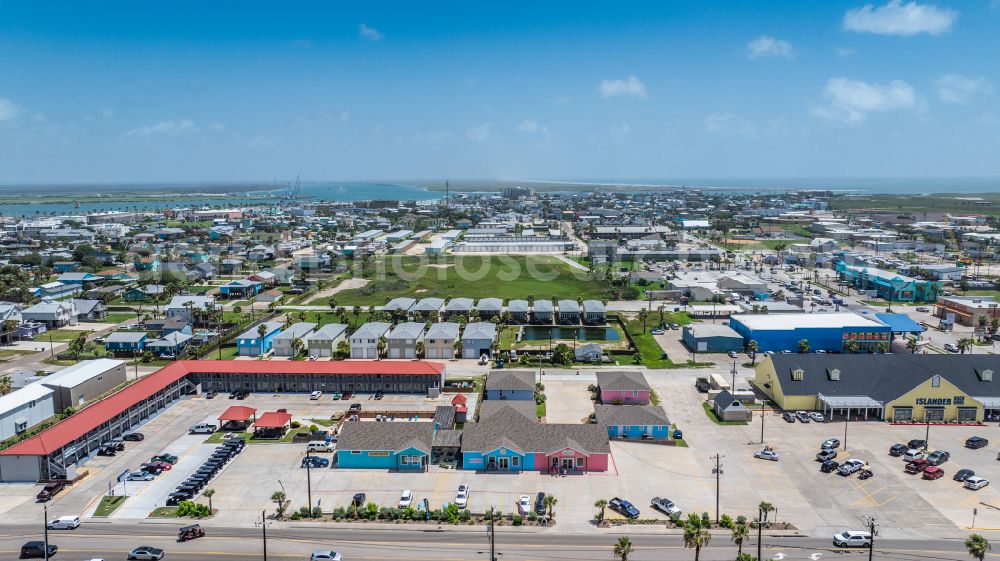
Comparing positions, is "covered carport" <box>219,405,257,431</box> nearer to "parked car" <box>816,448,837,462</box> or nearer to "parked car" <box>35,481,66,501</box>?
"parked car" <box>35,481,66,501</box>

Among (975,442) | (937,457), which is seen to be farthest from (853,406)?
(937,457)

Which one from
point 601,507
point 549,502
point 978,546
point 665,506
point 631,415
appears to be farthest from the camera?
point 631,415

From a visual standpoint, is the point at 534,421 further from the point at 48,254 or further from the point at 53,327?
the point at 48,254

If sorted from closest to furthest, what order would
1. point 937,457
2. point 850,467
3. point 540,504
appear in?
1. point 540,504
2. point 850,467
3. point 937,457

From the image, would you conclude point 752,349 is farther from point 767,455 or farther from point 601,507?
point 601,507

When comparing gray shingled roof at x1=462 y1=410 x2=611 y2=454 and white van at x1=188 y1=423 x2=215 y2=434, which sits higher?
gray shingled roof at x1=462 y1=410 x2=611 y2=454

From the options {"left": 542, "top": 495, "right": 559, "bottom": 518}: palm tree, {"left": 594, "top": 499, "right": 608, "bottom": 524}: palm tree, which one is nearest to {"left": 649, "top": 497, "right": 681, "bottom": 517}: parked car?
{"left": 594, "top": 499, "right": 608, "bottom": 524}: palm tree

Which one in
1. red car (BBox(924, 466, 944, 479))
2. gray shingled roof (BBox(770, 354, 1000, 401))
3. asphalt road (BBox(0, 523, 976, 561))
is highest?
gray shingled roof (BBox(770, 354, 1000, 401))
